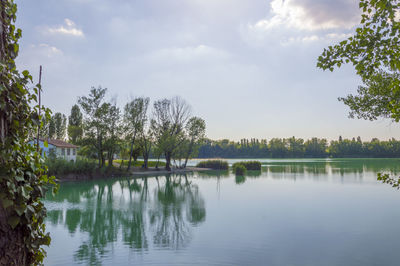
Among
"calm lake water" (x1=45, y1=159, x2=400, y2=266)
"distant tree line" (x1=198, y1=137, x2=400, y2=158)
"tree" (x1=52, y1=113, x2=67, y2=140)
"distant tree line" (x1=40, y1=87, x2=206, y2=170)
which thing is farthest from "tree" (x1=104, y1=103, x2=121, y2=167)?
"distant tree line" (x1=198, y1=137, x2=400, y2=158)

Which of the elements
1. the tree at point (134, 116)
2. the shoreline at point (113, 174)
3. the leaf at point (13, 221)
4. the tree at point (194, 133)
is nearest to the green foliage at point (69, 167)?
the shoreline at point (113, 174)

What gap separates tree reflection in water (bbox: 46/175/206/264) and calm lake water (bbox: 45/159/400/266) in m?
0.03

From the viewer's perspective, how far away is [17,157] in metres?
2.09

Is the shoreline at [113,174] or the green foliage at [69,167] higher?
the green foliage at [69,167]

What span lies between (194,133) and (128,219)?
104ft

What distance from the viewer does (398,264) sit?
22.1 ft

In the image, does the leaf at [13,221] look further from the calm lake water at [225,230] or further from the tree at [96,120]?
the tree at [96,120]

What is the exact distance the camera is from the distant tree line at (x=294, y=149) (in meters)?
96.9

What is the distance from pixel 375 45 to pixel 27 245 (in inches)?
144

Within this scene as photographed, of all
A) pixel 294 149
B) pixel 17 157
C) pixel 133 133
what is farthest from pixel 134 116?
pixel 294 149

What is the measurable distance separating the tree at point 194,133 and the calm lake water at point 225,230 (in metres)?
25.9

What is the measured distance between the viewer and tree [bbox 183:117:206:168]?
4297 cm

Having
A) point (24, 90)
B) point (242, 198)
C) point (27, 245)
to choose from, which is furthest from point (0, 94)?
point (242, 198)

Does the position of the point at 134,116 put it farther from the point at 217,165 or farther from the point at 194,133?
the point at 217,165
